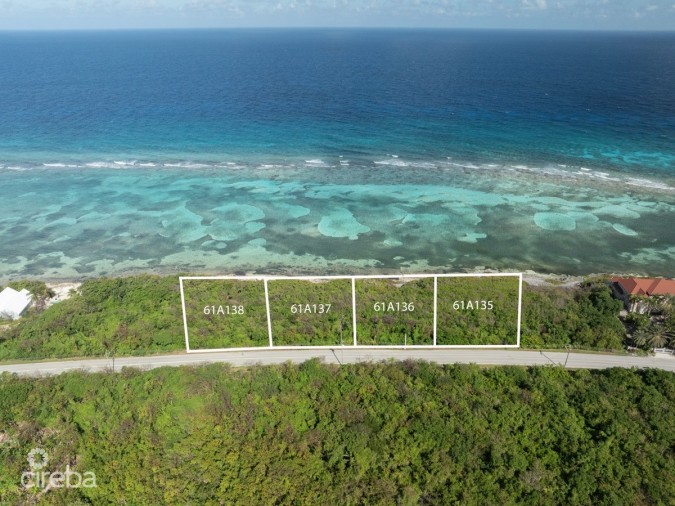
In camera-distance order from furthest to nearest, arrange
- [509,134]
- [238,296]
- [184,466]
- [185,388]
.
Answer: [509,134] → [238,296] → [185,388] → [184,466]

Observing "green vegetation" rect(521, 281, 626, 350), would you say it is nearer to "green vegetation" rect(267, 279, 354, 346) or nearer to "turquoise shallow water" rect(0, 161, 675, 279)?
"turquoise shallow water" rect(0, 161, 675, 279)

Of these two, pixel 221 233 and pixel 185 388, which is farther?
pixel 221 233

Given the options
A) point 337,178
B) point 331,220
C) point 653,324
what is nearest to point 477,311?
point 653,324

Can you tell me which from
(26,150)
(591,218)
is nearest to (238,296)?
(591,218)

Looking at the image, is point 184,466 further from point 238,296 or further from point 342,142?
point 342,142

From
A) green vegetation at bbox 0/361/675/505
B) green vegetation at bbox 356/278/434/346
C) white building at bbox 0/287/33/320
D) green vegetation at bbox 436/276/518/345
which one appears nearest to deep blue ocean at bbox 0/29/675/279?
green vegetation at bbox 356/278/434/346

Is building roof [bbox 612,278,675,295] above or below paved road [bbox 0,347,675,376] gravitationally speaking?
above

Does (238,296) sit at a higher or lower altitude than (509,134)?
lower

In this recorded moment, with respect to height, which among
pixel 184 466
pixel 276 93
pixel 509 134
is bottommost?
pixel 184 466
